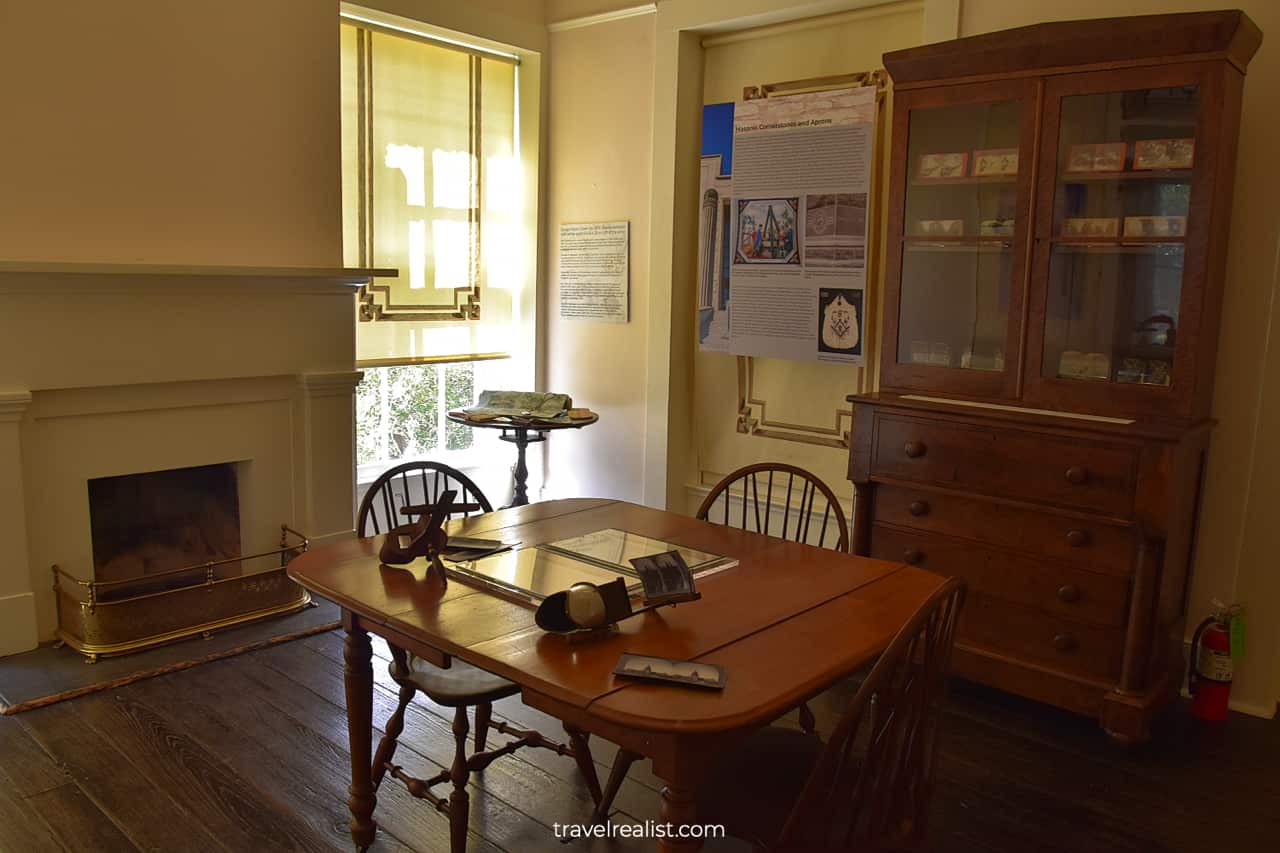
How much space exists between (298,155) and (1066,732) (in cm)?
355

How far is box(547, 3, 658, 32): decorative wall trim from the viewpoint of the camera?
453 centimetres

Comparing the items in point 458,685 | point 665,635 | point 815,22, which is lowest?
point 458,685

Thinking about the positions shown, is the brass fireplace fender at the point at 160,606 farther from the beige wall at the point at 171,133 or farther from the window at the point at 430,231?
the beige wall at the point at 171,133

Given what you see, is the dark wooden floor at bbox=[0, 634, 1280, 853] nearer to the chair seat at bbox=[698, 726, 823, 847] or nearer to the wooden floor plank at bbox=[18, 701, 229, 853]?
the wooden floor plank at bbox=[18, 701, 229, 853]

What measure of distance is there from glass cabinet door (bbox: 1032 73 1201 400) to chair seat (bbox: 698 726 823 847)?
162 centimetres

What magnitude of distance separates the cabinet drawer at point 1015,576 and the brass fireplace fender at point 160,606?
7.62 feet

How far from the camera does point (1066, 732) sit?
119 inches

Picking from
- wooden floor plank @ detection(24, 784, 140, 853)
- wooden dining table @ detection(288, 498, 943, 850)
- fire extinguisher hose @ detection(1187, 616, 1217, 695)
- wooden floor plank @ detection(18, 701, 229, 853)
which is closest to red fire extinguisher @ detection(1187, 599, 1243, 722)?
fire extinguisher hose @ detection(1187, 616, 1217, 695)

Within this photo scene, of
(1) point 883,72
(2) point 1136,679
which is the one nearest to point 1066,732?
(2) point 1136,679

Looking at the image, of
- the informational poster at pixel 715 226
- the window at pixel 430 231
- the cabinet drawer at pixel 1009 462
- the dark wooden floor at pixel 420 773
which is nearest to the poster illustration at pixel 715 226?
the informational poster at pixel 715 226

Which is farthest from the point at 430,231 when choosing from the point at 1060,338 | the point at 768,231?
the point at 1060,338

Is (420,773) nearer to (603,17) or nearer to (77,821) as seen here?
(77,821)

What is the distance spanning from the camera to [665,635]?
5.95 feet

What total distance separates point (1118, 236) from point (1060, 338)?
1.12 feet
